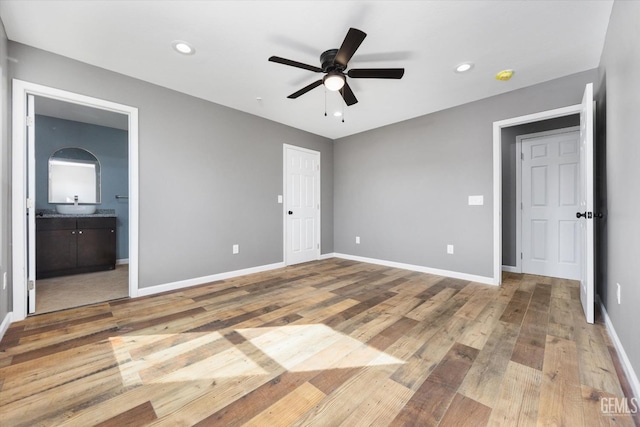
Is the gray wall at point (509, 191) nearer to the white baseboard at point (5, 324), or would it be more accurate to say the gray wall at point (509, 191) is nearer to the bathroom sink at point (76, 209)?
the white baseboard at point (5, 324)

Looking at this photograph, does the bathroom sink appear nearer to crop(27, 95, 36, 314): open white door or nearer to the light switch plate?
crop(27, 95, 36, 314): open white door

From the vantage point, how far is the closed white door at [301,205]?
448 centimetres

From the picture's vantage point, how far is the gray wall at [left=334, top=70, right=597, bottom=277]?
329 centimetres

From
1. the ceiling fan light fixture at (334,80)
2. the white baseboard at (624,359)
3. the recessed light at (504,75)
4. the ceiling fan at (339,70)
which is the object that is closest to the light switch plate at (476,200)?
the recessed light at (504,75)

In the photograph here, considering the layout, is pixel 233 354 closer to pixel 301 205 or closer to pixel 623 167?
pixel 623 167

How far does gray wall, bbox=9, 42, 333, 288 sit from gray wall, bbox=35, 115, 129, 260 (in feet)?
7.97

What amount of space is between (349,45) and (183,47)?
1.57m

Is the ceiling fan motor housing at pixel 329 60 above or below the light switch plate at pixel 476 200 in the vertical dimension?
above

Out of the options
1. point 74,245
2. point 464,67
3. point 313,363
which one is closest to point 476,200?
point 464,67

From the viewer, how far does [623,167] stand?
167cm

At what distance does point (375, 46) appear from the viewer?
90.2 inches

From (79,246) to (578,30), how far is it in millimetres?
6514

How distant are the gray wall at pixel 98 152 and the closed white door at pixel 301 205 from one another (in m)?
3.15

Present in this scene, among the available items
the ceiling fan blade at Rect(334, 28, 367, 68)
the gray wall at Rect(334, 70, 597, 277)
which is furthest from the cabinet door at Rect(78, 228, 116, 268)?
the ceiling fan blade at Rect(334, 28, 367, 68)
